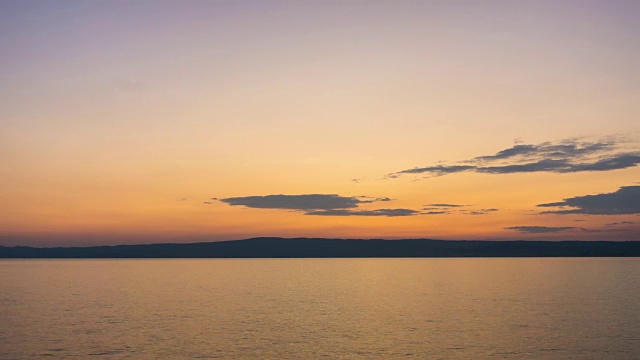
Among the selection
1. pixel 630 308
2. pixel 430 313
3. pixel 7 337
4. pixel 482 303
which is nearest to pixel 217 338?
pixel 7 337

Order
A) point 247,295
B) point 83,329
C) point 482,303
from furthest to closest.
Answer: point 247,295
point 482,303
point 83,329

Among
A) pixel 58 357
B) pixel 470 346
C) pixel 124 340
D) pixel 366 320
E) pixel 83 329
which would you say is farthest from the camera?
pixel 366 320

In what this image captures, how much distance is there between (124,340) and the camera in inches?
2269

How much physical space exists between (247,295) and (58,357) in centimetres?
6264

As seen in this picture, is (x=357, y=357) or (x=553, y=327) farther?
(x=553, y=327)

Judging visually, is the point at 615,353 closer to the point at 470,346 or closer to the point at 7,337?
the point at 470,346

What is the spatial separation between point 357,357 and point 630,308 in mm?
51296

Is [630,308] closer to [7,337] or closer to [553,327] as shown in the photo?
[553,327]

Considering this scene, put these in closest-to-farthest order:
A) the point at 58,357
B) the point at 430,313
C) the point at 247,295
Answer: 1. the point at 58,357
2. the point at 430,313
3. the point at 247,295

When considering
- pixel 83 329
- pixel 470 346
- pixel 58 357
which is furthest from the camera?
pixel 83 329

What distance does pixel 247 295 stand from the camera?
111688 millimetres

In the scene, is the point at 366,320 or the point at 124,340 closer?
the point at 124,340

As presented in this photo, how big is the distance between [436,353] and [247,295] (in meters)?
64.9

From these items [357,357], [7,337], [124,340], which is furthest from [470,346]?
[7,337]
